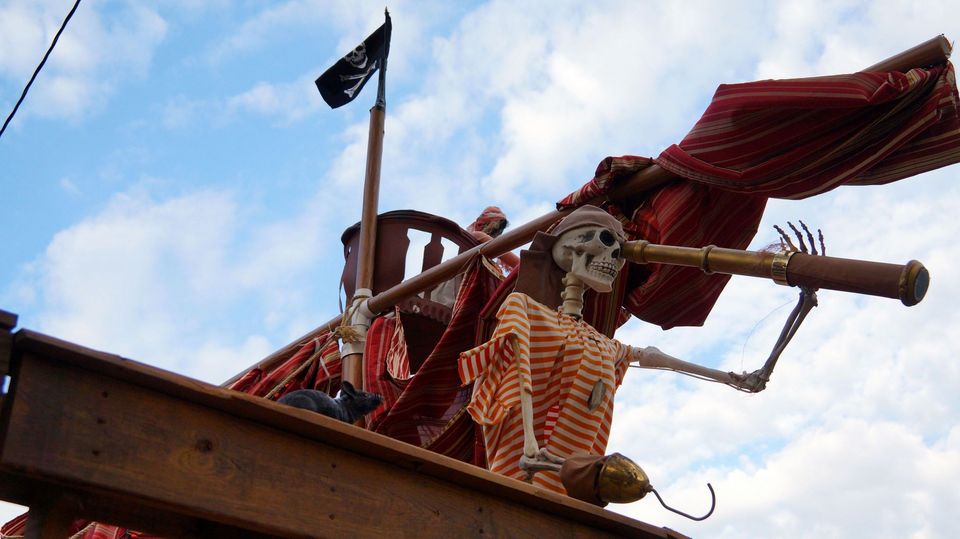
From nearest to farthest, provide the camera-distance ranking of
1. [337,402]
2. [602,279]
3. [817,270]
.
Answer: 1. [337,402]
2. [817,270]
3. [602,279]

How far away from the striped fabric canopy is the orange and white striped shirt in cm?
82

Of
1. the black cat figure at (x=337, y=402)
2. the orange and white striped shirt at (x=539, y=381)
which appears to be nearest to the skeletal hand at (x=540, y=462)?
the orange and white striped shirt at (x=539, y=381)

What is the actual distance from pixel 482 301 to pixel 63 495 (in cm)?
334

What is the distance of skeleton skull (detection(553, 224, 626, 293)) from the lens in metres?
4.84

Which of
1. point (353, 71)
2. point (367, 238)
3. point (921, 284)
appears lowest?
point (921, 284)

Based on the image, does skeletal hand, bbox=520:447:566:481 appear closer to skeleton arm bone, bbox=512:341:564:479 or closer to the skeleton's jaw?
skeleton arm bone, bbox=512:341:564:479

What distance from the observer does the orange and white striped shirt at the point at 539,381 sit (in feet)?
14.6

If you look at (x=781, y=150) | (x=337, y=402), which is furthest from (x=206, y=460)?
(x=781, y=150)

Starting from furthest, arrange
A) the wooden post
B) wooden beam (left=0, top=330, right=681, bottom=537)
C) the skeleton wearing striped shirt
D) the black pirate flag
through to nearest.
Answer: the black pirate flag
the wooden post
the skeleton wearing striped shirt
wooden beam (left=0, top=330, right=681, bottom=537)

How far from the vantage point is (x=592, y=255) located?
16.0ft

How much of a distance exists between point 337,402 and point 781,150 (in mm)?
2388

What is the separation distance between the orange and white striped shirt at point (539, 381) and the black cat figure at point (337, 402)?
95 centimetres

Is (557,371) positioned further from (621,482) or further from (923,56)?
(923,56)

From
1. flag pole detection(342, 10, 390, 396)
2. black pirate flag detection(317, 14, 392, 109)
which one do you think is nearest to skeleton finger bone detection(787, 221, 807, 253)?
flag pole detection(342, 10, 390, 396)
